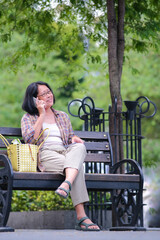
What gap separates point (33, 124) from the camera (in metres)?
5.96

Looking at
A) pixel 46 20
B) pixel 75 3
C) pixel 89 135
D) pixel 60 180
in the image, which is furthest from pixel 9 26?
pixel 60 180

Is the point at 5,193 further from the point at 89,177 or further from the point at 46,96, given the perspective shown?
the point at 46,96

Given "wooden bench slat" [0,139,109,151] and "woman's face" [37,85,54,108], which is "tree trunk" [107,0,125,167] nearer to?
"wooden bench slat" [0,139,109,151]

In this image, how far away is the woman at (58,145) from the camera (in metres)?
5.40

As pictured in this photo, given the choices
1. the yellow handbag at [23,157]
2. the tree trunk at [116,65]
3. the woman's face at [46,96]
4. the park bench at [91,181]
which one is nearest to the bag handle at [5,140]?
the park bench at [91,181]

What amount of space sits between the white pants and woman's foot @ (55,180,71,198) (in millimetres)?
221

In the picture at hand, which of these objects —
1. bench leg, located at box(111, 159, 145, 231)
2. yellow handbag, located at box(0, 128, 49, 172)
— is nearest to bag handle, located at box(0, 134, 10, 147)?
yellow handbag, located at box(0, 128, 49, 172)

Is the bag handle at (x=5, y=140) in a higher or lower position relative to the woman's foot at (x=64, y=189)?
higher

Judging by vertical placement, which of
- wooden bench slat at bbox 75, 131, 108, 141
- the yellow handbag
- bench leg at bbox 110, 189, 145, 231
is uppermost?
wooden bench slat at bbox 75, 131, 108, 141

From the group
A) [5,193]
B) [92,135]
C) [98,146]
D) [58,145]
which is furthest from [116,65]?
[5,193]

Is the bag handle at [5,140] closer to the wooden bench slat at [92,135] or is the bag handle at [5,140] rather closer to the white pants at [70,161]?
the white pants at [70,161]

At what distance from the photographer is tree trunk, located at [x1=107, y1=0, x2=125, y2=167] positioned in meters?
7.21

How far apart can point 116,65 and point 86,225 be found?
2787 mm

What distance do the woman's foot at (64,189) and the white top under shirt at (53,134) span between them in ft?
2.83
